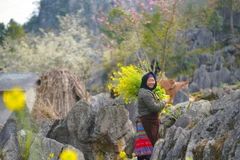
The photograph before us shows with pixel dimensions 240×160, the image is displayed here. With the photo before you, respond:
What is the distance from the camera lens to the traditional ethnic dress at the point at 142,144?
7.25m

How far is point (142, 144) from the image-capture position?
24.1ft

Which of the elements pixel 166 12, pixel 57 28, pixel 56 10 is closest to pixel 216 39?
pixel 166 12

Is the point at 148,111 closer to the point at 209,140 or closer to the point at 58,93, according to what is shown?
the point at 209,140

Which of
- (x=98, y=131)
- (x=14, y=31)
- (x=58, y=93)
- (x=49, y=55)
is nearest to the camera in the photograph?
(x=98, y=131)

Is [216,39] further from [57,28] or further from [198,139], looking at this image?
[57,28]

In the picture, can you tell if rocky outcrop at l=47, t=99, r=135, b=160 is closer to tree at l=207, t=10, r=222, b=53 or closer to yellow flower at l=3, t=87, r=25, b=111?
yellow flower at l=3, t=87, r=25, b=111

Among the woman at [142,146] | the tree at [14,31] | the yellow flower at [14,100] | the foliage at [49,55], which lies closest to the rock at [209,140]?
the woman at [142,146]

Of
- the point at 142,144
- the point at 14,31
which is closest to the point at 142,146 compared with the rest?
the point at 142,144

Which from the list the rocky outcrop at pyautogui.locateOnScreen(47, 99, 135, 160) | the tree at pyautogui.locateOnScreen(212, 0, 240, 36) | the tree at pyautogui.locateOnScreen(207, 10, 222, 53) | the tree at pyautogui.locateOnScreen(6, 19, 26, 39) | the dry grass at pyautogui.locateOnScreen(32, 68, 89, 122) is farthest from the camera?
the tree at pyautogui.locateOnScreen(212, 0, 240, 36)

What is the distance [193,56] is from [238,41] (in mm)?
5811

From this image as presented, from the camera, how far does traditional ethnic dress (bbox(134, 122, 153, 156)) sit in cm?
725

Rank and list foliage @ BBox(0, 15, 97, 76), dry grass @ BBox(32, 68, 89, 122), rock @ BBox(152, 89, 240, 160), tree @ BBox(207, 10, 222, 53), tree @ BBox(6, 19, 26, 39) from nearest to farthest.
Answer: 1. rock @ BBox(152, 89, 240, 160)
2. dry grass @ BBox(32, 68, 89, 122)
3. foliage @ BBox(0, 15, 97, 76)
4. tree @ BBox(6, 19, 26, 39)
5. tree @ BBox(207, 10, 222, 53)

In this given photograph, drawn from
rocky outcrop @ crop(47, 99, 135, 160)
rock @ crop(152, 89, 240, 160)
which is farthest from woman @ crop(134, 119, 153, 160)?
rocky outcrop @ crop(47, 99, 135, 160)

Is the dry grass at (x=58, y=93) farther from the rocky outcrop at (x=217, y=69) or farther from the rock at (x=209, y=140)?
the rocky outcrop at (x=217, y=69)
